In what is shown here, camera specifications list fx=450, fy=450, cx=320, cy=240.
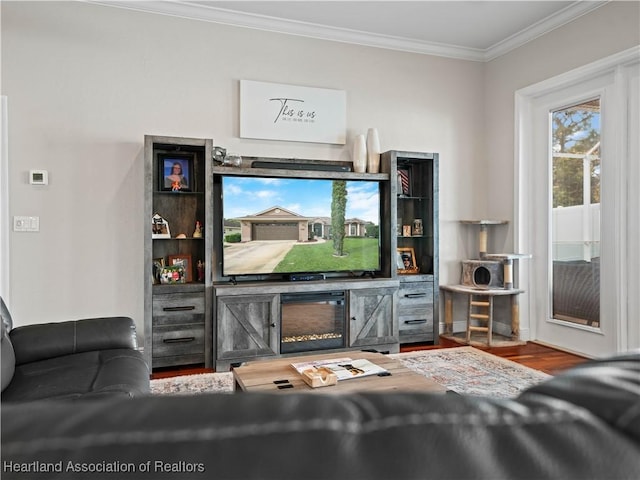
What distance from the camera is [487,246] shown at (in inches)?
193

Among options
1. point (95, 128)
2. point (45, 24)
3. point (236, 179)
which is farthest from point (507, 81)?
point (45, 24)

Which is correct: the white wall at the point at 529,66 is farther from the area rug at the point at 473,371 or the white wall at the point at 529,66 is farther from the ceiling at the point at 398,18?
the area rug at the point at 473,371

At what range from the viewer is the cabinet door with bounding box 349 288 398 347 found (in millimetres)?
3893

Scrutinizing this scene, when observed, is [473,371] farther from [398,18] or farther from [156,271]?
[398,18]

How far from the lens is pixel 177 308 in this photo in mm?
3506

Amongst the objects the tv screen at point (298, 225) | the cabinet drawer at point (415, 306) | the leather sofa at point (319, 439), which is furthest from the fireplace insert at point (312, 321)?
the leather sofa at point (319, 439)

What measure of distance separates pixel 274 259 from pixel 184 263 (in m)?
0.75

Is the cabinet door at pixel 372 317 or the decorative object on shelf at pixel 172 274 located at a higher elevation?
the decorative object on shelf at pixel 172 274

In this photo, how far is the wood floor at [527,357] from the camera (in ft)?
11.5

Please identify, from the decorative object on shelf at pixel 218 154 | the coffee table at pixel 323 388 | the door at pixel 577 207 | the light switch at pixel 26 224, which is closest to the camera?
the coffee table at pixel 323 388

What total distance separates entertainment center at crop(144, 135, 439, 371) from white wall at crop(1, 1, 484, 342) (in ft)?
0.88

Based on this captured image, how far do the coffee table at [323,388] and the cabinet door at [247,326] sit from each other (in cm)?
117

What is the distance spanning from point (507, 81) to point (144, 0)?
11.5 ft

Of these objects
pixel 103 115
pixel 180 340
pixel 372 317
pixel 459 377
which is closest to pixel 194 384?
pixel 180 340
